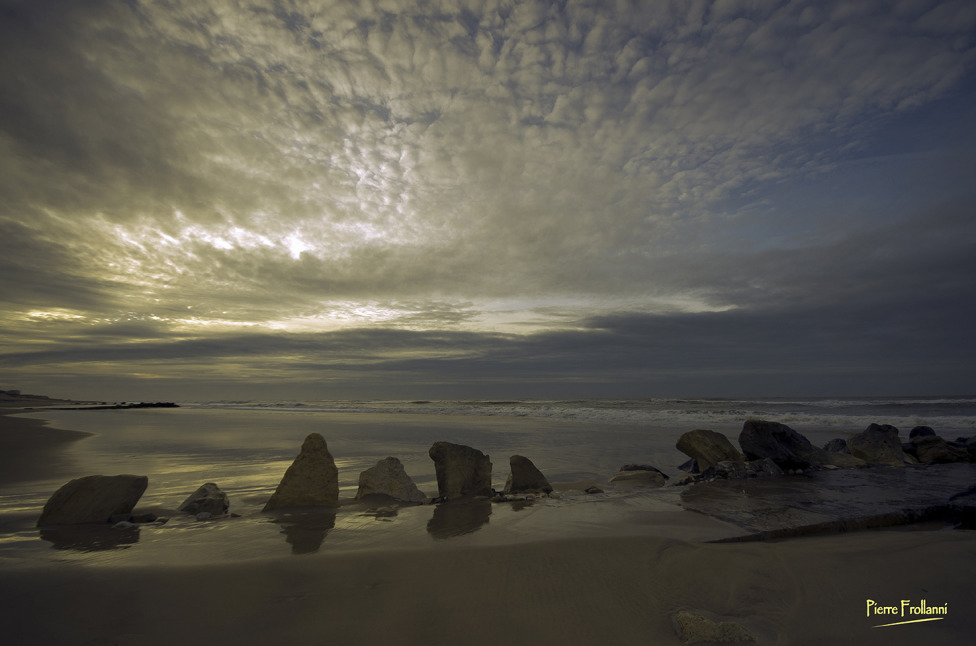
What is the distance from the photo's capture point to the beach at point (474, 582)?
223cm

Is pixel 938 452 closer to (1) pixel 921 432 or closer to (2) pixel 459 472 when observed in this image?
(1) pixel 921 432

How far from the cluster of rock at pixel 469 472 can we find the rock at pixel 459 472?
0.01 m

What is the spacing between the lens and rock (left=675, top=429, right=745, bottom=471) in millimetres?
7008

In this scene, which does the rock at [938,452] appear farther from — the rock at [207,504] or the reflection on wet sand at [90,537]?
the reflection on wet sand at [90,537]

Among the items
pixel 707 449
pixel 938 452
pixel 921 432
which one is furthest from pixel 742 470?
pixel 921 432

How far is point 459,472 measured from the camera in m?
5.51

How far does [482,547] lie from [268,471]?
5.72 metres

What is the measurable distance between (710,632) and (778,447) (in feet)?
20.2

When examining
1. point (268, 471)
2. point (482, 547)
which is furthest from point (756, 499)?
point (268, 471)

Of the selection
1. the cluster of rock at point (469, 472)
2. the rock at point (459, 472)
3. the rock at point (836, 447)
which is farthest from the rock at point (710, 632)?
the rock at point (836, 447)

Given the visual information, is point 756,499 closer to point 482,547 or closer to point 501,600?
point 482,547

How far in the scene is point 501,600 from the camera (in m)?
2.54

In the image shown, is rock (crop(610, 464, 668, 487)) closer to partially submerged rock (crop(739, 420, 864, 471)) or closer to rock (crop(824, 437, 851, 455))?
partially submerged rock (crop(739, 420, 864, 471))

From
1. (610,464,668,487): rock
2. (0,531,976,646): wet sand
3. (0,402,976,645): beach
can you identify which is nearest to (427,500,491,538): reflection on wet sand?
(0,402,976,645): beach
